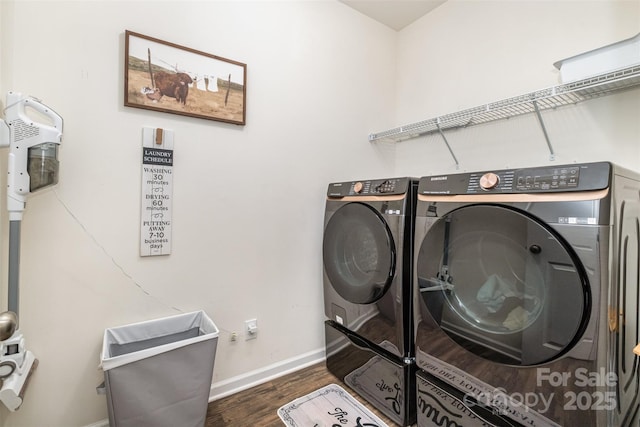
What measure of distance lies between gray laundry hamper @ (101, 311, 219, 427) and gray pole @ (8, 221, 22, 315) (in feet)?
1.21

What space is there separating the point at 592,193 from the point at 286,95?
165cm

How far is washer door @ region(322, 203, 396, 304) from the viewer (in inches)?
61.1

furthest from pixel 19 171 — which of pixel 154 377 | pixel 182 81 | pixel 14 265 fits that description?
pixel 154 377

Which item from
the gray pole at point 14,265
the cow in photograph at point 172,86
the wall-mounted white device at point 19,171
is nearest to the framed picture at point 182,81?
the cow in photograph at point 172,86

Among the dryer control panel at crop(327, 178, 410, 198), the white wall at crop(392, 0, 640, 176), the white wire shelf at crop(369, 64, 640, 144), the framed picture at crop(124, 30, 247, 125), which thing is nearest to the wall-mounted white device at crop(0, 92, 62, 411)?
the framed picture at crop(124, 30, 247, 125)

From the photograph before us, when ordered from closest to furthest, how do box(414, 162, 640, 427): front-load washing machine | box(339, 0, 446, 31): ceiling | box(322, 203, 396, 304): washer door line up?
box(414, 162, 640, 427): front-load washing machine, box(322, 203, 396, 304): washer door, box(339, 0, 446, 31): ceiling

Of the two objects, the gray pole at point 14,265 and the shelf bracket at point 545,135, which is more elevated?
the shelf bracket at point 545,135

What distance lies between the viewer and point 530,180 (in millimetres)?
1058

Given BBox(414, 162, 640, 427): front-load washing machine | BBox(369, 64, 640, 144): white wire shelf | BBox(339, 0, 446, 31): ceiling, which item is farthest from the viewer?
BBox(339, 0, 446, 31): ceiling

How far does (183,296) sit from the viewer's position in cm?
161

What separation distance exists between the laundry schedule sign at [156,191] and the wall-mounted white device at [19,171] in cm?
36

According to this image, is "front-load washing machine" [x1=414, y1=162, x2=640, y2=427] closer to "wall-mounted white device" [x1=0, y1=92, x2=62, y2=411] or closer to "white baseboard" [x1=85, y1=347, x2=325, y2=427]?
"white baseboard" [x1=85, y1=347, x2=325, y2=427]

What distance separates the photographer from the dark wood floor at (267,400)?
5.10 feet

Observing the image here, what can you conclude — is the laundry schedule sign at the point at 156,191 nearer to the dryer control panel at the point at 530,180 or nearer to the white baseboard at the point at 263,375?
the white baseboard at the point at 263,375
